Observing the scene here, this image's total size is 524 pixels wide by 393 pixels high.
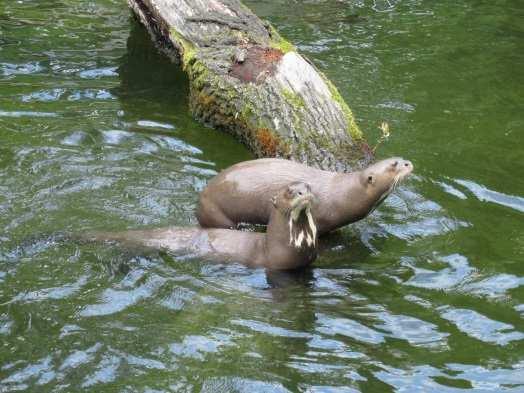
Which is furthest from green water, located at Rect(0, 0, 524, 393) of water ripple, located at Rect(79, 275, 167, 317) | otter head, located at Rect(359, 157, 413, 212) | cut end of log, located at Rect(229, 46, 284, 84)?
cut end of log, located at Rect(229, 46, 284, 84)

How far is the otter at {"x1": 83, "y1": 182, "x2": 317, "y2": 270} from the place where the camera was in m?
5.66

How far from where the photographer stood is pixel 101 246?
593 centimetres

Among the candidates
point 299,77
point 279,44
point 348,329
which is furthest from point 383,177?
point 279,44

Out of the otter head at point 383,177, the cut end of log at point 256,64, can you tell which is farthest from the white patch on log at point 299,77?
the otter head at point 383,177

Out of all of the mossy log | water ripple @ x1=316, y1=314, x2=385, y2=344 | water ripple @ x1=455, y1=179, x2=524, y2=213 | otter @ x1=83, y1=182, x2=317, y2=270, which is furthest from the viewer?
the mossy log

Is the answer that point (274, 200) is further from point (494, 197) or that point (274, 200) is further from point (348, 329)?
point (494, 197)

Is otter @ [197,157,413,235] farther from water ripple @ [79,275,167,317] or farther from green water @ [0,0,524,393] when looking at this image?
water ripple @ [79,275,167,317]

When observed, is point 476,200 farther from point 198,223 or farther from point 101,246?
point 101,246

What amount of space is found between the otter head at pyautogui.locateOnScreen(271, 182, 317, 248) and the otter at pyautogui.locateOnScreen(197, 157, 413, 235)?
17.5 inches

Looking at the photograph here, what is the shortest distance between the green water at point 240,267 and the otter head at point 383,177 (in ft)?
1.20

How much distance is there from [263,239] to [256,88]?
2.20 m

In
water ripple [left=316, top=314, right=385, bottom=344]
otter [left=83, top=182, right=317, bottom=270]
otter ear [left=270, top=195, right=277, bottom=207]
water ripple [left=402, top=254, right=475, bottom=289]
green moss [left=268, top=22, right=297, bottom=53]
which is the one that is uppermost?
green moss [left=268, top=22, right=297, bottom=53]

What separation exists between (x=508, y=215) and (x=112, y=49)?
5.89 m

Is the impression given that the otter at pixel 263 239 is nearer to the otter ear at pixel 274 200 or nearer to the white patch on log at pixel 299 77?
the otter ear at pixel 274 200
